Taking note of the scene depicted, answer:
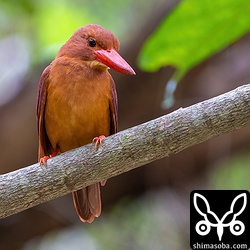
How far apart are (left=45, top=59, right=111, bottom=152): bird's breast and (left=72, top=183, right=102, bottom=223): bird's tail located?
0.91ft

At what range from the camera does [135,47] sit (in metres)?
4.12

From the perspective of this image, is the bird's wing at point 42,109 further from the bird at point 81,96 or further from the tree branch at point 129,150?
the tree branch at point 129,150

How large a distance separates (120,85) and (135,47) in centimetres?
28

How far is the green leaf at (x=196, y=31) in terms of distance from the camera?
2.33 m

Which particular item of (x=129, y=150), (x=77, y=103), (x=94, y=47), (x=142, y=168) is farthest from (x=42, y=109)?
(x=142, y=168)

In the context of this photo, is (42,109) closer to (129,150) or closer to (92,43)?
(92,43)

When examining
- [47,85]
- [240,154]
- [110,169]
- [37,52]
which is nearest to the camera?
[110,169]

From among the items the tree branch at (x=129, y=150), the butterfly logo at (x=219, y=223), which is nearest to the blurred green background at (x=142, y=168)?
the butterfly logo at (x=219, y=223)

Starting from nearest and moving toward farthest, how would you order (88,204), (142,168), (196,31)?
1. (196,31)
2. (88,204)
3. (142,168)

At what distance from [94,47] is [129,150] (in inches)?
33.5

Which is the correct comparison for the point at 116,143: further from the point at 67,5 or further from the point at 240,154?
the point at 67,5

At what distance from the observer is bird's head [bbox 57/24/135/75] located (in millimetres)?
2824

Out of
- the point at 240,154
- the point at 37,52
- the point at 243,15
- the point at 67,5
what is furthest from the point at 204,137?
the point at 67,5

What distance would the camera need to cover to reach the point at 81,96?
9.30ft
